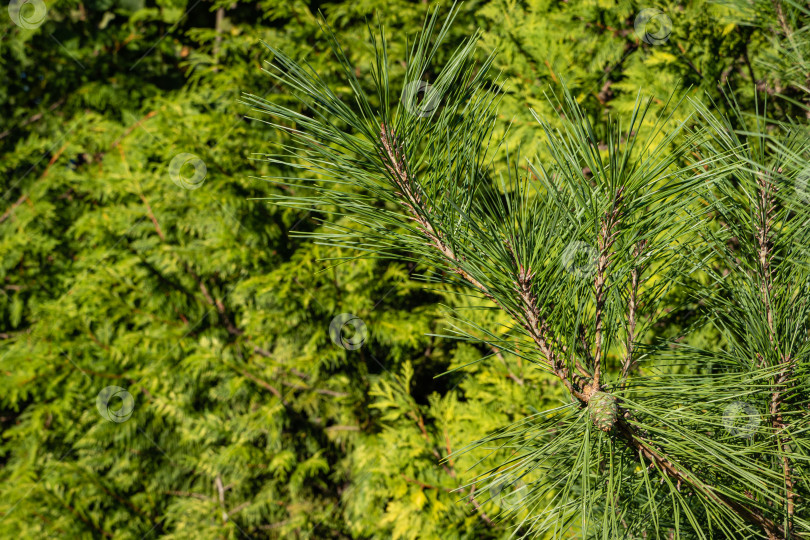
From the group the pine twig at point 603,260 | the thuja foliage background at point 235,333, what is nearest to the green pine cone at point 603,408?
the pine twig at point 603,260

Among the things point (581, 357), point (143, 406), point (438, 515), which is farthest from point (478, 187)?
point (143, 406)

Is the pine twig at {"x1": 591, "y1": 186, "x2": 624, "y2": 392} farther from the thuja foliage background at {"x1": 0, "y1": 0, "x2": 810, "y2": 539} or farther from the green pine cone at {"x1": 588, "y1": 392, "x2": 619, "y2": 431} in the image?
the thuja foliage background at {"x1": 0, "y1": 0, "x2": 810, "y2": 539}

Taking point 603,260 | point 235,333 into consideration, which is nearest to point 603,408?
point 603,260

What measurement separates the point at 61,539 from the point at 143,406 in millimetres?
636

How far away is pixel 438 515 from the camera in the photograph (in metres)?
1.75

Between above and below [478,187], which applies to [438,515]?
below

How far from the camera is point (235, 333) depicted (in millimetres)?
2674

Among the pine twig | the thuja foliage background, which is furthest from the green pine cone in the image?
the thuja foliage background

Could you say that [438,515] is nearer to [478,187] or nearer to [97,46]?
[478,187]

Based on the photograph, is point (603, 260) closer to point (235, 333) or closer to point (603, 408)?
point (603, 408)

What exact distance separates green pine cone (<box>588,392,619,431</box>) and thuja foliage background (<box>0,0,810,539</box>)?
4.13ft

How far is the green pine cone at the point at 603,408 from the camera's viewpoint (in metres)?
0.61

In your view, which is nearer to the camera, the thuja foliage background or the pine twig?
the pine twig

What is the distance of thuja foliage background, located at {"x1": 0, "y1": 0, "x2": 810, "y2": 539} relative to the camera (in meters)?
2.00
